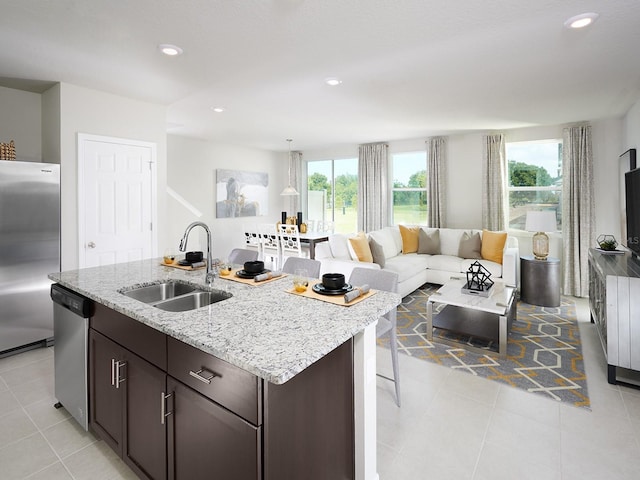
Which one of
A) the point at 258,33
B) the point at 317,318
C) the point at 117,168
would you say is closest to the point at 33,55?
the point at 117,168

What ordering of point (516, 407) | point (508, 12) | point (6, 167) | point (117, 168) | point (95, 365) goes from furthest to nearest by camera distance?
point (117, 168)
point (6, 167)
point (516, 407)
point (508, 12)
point (95, 365)

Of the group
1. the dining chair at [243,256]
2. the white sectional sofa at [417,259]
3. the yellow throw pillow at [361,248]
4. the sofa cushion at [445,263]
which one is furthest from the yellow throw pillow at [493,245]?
the dining chair at [243,256]

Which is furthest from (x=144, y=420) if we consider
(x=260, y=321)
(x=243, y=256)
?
(x=243, y=256)

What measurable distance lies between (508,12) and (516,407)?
2.50 metres

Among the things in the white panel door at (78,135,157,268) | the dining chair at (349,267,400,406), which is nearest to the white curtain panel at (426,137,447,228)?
the dining chair at (349,267,400,406)

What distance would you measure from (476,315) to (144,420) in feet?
10.9

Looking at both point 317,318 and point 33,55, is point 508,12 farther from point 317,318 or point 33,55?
point 33,55

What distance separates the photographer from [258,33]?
7.73 ft

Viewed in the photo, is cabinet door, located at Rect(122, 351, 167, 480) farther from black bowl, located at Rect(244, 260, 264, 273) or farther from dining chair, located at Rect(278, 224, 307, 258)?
dining chair, located at Rect(278, 224, 307, 258)

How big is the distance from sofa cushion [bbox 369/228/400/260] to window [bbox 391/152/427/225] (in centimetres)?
126

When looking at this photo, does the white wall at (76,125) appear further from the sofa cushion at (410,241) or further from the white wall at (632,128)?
the white wall at (632,128)

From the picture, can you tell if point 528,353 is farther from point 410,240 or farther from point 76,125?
point 76,125

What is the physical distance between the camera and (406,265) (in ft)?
15.9

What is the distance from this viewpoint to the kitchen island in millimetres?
1093
